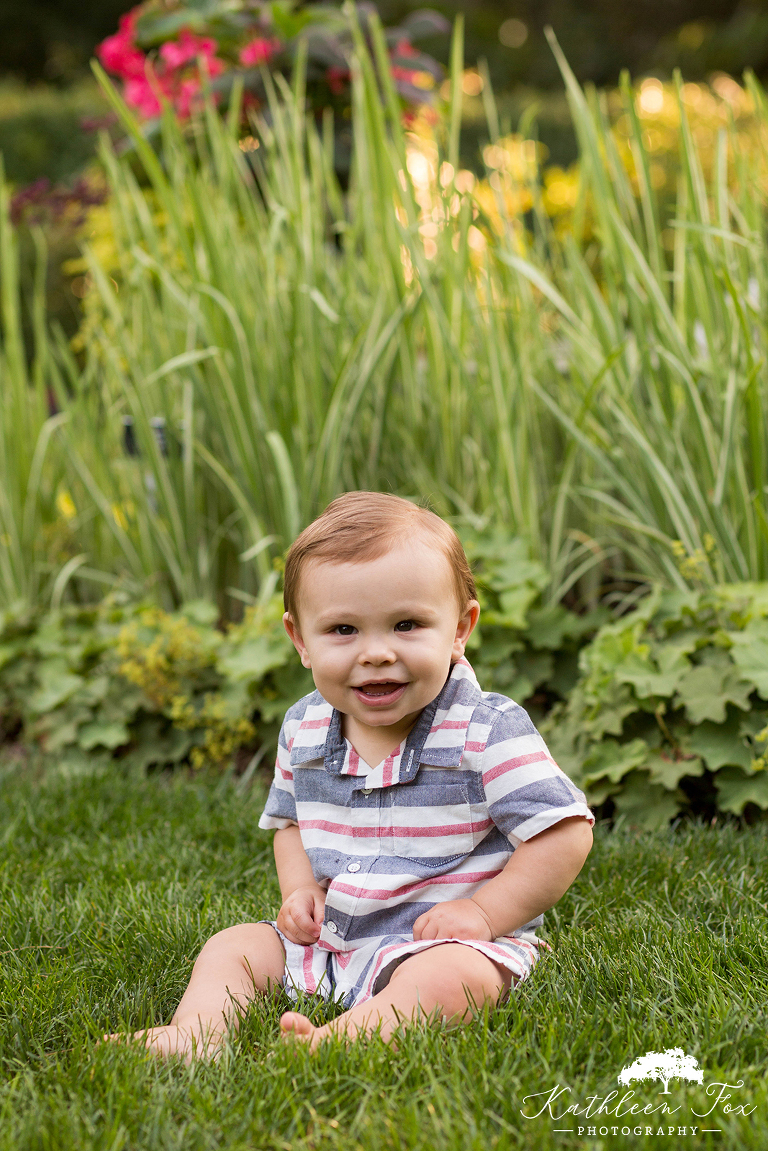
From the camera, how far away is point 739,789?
201 centimetres

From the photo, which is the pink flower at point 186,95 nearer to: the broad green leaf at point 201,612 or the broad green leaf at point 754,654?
the broad green leaf at point 201,612

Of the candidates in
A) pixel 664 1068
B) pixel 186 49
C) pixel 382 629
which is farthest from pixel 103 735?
pixel 186 49

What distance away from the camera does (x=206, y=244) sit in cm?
267

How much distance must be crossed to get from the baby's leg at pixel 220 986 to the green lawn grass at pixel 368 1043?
0.03 meters

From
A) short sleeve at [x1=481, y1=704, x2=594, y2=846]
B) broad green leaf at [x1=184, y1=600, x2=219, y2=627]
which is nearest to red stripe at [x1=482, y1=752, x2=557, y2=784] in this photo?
short sleeve at [x1=481, y1=704, x2=594, y2=846]

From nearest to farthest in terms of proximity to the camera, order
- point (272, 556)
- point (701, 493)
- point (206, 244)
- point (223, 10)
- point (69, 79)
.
Answer: point (701, 493) → point (206, 244) → point (272, 556) → point (223, 10) → point (69, 79)

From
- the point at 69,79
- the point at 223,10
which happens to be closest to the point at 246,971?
the point at 223,10

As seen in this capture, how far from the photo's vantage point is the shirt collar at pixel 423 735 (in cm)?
140

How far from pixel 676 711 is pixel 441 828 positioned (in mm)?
927

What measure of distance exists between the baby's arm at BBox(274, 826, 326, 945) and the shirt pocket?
0.17 meters

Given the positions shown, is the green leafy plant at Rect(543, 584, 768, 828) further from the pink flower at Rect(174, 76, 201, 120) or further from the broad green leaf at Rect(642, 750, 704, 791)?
the pink flower at Rect(174, 76, 201, 120)

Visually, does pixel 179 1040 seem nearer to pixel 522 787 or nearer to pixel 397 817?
pixel 397 817

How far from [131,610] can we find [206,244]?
3.34ft

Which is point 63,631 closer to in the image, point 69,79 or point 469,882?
point 469,882
